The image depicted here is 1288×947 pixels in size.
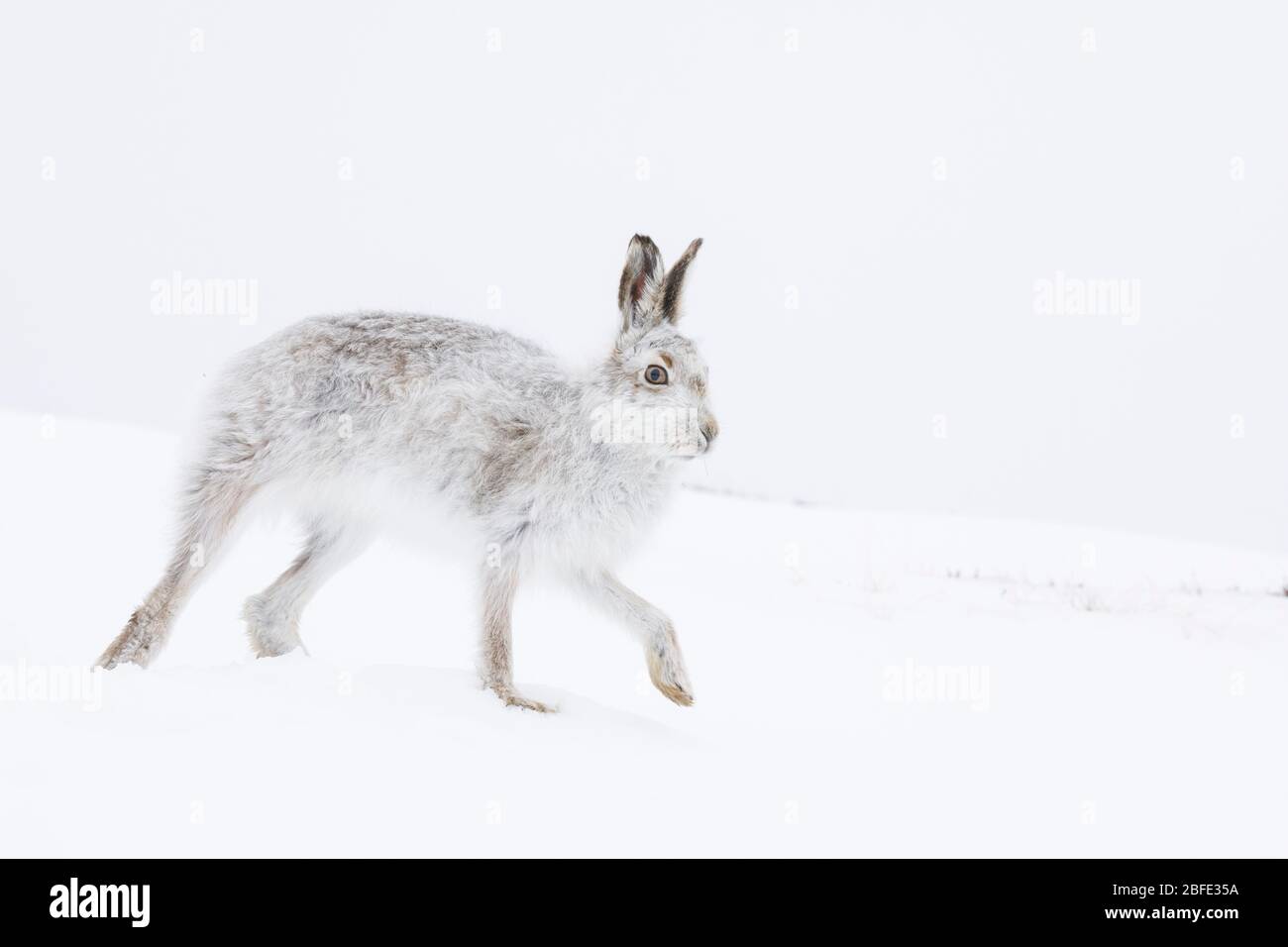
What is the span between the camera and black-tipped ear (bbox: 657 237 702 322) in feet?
21.9

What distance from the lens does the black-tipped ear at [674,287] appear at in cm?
669

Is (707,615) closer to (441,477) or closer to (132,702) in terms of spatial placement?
(441,477)

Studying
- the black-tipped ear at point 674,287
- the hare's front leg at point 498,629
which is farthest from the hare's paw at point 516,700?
the black-tipped ear at point 674,287

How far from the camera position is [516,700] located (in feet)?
20.3

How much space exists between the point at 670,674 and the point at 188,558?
272cm

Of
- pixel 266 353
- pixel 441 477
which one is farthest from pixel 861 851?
pixel 266 353

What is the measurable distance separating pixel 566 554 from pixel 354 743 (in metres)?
1.73

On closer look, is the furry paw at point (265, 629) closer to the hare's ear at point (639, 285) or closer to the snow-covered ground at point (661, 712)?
the snow-covered ground at point (661, 712)

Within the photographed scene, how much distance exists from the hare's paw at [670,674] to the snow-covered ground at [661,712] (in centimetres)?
22

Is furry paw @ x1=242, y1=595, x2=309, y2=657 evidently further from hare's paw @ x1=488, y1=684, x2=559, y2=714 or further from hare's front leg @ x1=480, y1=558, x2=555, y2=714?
hare's paw @ x1=488, y1=684, x2=559, y2=714

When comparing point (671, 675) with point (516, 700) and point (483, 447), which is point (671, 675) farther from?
point (483, 447)

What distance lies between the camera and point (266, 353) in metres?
7.00

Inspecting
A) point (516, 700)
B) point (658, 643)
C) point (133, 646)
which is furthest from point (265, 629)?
point (658, 643)

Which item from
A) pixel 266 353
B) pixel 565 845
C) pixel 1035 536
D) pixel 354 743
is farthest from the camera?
pixel 1035 536
